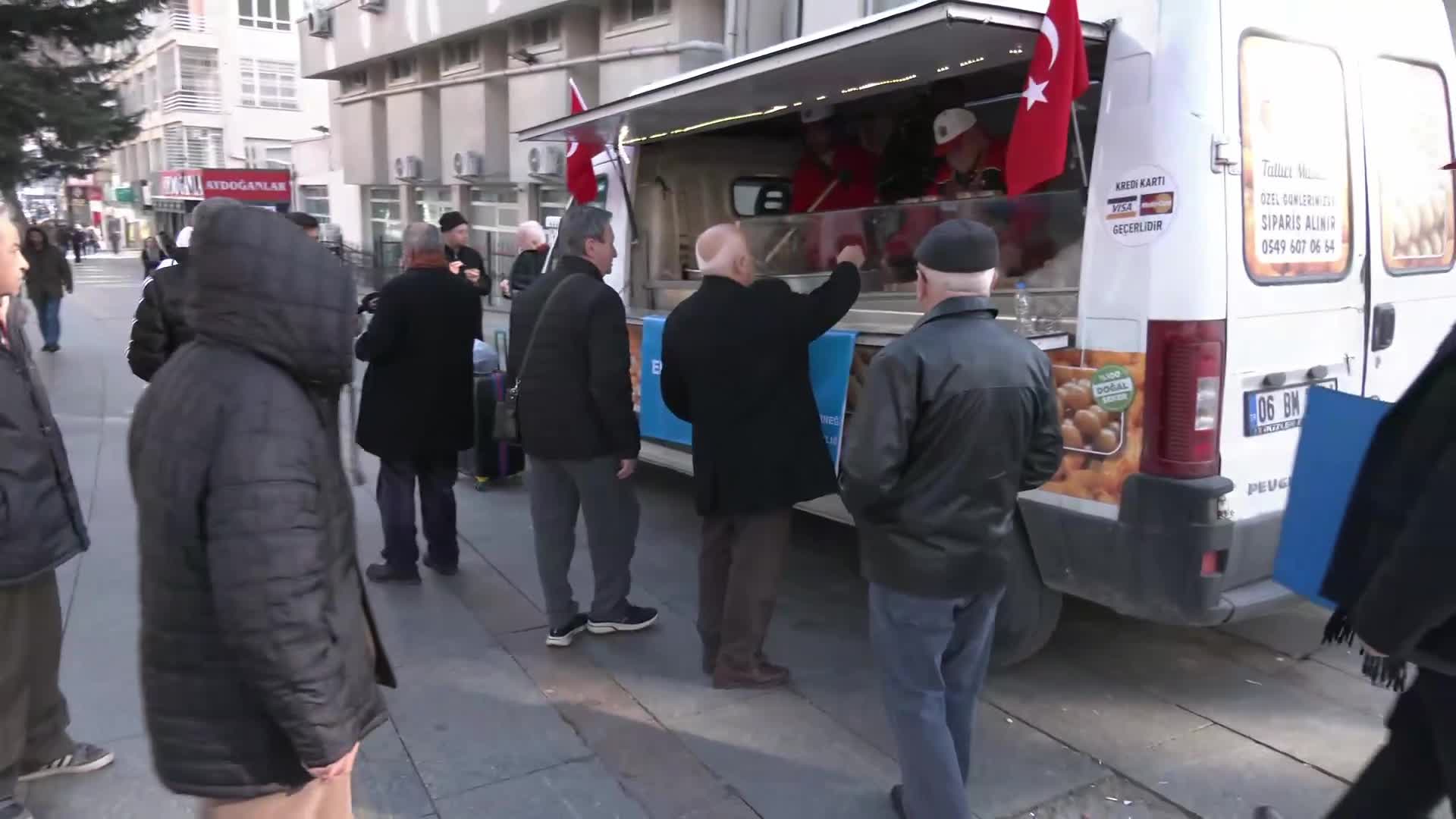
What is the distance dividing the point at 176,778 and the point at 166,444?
0.59 m

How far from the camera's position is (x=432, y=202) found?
26.3 m

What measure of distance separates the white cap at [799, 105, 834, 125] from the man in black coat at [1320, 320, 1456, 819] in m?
3.96

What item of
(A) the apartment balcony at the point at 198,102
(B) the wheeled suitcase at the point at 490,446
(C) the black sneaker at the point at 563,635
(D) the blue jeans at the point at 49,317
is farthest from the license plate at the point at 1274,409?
(A) the apartment balcony at the point at 198,102

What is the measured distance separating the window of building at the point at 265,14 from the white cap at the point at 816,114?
4540cm

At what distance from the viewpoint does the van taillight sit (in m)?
3.04

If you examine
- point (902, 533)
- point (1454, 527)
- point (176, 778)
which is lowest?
point (176, 778)

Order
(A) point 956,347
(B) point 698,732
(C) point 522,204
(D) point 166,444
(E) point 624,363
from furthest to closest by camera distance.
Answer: (C) point 522,204 < (E) point 624,363 < (B) point 698,732 < (A) point 956,347 < (D) point 166,444

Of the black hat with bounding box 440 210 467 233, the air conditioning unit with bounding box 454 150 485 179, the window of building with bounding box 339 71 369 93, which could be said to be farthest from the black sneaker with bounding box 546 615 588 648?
the window of building with bounding box 339 71 369 93

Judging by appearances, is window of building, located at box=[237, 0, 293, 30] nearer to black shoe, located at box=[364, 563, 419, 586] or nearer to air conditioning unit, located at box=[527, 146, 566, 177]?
air conditioning unit, located at box=[527, 146, 566, 177]

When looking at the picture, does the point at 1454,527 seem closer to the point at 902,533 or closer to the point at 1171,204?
the point at 902,533

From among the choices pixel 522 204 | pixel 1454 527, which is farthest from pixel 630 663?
pixel 522 204

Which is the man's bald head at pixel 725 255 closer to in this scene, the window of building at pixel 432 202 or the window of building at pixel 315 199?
the window of building at pixel 432 202

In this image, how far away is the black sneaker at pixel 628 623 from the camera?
14.3 ft

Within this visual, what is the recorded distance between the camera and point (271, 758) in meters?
1.81
